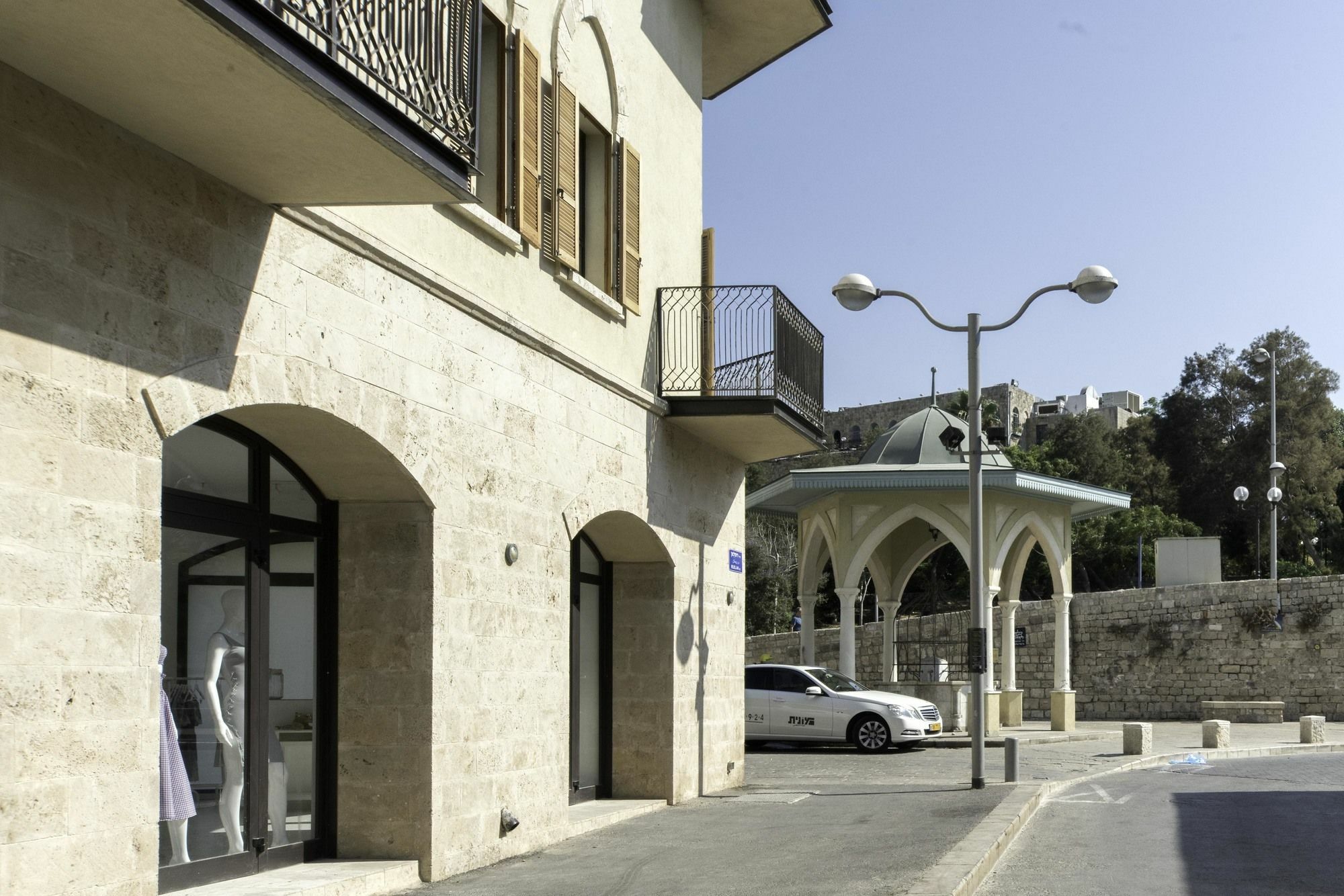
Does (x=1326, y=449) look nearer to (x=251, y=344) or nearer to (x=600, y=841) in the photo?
(x=600, y=841)

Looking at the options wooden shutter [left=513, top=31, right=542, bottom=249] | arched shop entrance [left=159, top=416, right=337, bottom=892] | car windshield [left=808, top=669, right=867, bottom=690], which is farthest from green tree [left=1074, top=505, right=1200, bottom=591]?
arched shop entrance [left=159, top=416, right=337, bottom=892]

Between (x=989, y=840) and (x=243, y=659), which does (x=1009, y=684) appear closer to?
(x=989, y=840)

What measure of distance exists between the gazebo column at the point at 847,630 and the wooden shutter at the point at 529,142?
17152 mm

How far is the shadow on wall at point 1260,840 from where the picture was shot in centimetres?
1026

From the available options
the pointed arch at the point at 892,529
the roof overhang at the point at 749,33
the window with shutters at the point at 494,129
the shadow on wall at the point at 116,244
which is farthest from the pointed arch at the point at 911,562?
the shadow on wall at the point at 116,244

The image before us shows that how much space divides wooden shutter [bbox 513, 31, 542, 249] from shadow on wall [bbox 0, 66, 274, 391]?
359cm

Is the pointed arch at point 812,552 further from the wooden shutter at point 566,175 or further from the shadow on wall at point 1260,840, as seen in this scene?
the wooden shutter at point 566,175

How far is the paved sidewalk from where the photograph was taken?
9.20 meters

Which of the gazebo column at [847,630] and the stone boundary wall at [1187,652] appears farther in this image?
the stone boundary wall at [1187,652]

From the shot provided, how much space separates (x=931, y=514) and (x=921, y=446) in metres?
1.84

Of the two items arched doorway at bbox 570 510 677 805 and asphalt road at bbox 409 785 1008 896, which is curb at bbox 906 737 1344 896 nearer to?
asphalt road at bbox 409 785 1008 896

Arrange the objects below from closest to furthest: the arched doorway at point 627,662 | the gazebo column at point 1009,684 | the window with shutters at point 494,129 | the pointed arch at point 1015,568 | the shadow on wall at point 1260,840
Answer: the shadow on wall at point 1260,840
the window with shutters at point 494,129
the arched doorway at point 627,662
the gazebo column at point 1009,684
the pointed arch at point 1015,568

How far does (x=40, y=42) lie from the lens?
5.71 metres

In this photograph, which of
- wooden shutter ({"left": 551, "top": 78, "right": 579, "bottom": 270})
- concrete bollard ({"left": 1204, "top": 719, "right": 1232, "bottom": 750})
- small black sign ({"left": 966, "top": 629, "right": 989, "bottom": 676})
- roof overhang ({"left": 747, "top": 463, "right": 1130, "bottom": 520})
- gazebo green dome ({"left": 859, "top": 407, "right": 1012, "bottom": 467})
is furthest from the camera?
gazebo green dome ({"left": 859, "top": 407, "right": 1012, "bottom": 467})
